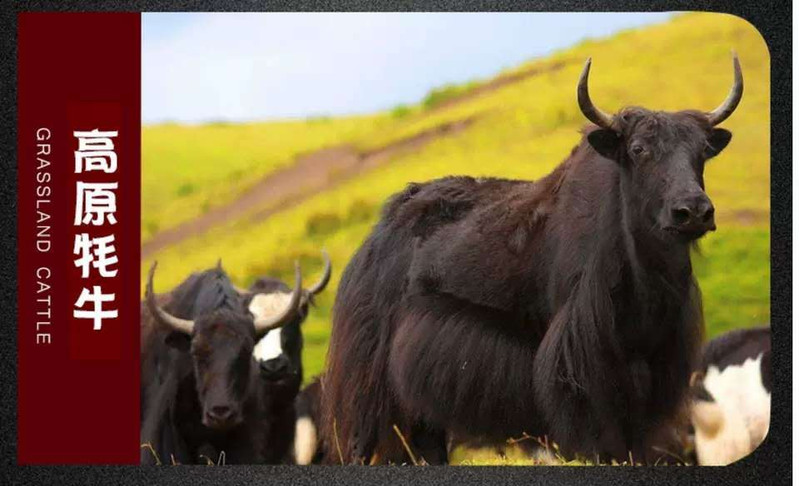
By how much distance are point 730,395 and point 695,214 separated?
11.6 feet

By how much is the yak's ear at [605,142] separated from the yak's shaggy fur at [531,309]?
0.04 feet

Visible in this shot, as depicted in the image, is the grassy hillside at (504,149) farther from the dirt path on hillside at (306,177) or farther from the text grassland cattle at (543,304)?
the text grassland cattle at (543,304)

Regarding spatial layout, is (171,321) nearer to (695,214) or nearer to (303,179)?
(303,179)

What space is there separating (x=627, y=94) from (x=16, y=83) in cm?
334

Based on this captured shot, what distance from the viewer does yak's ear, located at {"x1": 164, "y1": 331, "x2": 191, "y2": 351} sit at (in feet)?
34.2

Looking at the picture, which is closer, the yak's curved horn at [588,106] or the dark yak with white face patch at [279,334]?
the yak's curved horn at [588,106]

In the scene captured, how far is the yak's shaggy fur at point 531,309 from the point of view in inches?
328

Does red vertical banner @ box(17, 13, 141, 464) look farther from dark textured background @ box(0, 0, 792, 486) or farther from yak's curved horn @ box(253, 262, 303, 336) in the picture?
yak's curved horn @ box(253, 262, 303, 336)

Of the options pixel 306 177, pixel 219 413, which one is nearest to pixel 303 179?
pixel 306 177

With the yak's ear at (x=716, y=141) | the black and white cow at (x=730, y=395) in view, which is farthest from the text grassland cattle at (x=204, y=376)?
the yak's ear at (x=716, y=141)

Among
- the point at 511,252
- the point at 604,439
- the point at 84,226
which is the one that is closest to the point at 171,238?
the point at 84,226

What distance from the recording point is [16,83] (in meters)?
8.62

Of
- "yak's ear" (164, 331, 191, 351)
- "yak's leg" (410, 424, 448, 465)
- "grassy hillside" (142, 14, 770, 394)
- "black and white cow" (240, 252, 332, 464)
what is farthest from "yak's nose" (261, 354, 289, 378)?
"yak's leg" (410, 424, 448, 465)

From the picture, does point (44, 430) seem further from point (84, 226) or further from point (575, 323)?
point (575, 323)
